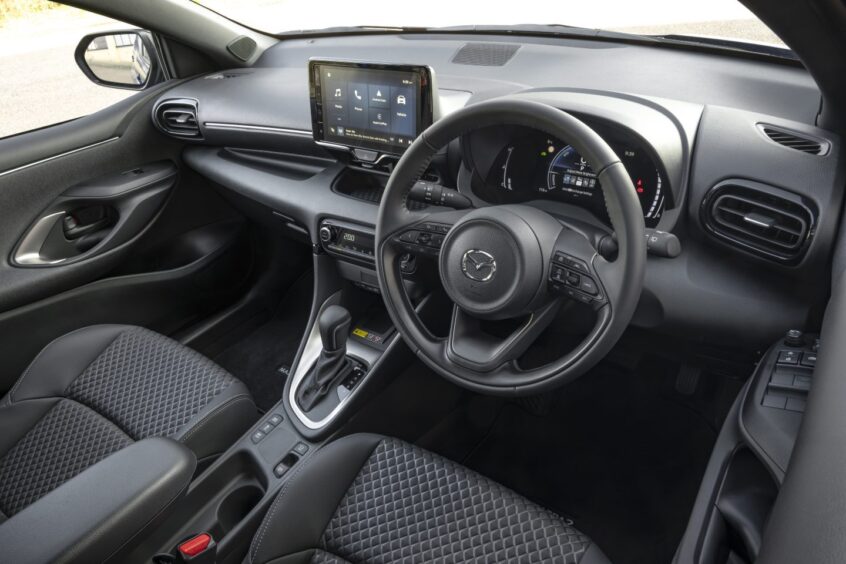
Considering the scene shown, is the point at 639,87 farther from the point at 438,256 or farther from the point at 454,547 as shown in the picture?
the point at 454,547

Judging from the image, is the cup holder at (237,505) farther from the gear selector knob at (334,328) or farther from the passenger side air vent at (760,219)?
the passenger side air vent at (760,219)

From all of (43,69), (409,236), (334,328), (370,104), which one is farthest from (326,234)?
(43,69)

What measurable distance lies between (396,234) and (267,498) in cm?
74

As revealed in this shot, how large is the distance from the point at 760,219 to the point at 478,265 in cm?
56

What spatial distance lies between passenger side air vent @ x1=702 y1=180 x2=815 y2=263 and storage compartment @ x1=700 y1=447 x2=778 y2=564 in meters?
0.41

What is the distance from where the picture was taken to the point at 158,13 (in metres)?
2.33

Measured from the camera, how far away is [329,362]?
197 cm

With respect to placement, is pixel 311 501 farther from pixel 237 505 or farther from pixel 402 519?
pixel 237 505

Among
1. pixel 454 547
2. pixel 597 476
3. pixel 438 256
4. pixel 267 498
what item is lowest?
pixel 597 476

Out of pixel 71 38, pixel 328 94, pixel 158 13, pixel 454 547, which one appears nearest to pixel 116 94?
pixel 71 38

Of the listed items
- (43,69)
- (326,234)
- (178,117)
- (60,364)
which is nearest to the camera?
(60,364)

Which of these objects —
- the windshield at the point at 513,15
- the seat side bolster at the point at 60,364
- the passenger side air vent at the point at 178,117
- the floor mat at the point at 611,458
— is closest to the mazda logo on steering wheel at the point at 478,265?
the windshield at the point at 513,15

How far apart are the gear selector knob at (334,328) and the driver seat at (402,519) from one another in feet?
1.43

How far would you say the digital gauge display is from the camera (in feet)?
4.95
